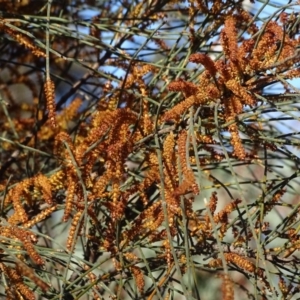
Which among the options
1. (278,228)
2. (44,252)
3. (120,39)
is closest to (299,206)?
(278,228)

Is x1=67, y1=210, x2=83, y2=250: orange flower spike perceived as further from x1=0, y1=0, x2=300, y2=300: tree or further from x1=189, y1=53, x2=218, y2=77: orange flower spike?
x1=189, y1=53, x2=218, y2=77: orange flower spike

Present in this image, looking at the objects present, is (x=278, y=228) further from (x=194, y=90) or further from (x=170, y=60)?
(x=170, y=60)

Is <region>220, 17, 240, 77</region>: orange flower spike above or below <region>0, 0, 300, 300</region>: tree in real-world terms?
above

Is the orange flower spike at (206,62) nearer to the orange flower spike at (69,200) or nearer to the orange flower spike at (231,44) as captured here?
the orange flower spike at (231,44)

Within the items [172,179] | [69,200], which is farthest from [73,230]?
[172,179]

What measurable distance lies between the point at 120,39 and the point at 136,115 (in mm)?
496

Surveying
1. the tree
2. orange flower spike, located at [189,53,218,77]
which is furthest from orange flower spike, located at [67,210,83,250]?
orange flower spike, located at [189,53,218,77]

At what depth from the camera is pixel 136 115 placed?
0.98 m

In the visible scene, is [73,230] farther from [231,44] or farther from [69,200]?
[231,44]

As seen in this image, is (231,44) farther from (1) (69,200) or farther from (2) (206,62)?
(1) (69,200)

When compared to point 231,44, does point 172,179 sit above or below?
below

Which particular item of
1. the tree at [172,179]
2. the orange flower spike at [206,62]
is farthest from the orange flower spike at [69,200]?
the orange flower spike at [206,62]

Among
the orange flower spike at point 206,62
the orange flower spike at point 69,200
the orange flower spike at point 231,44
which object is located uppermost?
the orange flower spike at point 231,44

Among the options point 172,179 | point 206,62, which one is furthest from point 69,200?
point 206,62
